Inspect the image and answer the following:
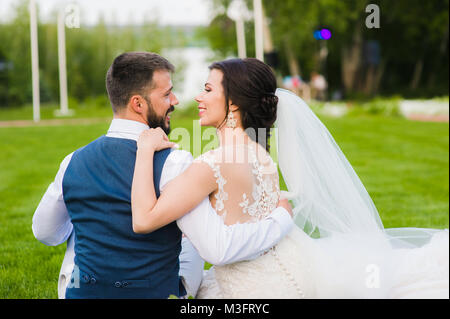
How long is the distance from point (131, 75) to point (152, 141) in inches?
17.7

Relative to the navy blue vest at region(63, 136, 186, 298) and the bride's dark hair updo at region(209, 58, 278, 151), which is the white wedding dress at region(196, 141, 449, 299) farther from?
the navy blue vest at region(63, 136, 186, 298)

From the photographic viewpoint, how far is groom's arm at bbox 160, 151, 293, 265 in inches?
97.2

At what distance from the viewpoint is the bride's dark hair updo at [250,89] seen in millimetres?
2725

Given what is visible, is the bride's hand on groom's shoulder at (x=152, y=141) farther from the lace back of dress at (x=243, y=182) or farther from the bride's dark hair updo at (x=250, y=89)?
the bride's dark hair updo at (x=250, y=89)

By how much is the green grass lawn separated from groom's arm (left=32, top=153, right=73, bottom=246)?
4.07ft

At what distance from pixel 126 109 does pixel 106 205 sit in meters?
0.52

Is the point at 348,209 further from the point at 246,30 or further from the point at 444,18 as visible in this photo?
the point at 246,30

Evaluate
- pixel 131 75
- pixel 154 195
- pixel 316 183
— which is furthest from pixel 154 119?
pixel 316 183

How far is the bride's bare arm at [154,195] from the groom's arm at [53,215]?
0.49 m

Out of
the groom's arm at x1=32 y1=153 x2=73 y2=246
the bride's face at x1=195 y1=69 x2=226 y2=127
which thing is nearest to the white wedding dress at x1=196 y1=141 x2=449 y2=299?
the bride's face at x1=195 y1=69 x2=226 y2=127

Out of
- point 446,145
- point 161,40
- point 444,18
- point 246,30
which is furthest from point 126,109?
point 246,30

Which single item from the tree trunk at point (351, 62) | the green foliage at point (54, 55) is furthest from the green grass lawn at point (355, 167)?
the green foliage at point (54, 55)

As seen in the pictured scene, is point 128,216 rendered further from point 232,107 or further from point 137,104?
point 232,107

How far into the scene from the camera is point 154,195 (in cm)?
241
